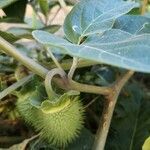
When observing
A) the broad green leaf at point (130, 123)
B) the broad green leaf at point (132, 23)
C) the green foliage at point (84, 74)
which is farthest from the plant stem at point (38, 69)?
the broad green leaf at point (130, 123)

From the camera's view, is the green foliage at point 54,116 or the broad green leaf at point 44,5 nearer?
the green foliage at point 54,116

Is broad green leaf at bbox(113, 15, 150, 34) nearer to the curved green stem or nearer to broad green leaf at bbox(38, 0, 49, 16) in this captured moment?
the curved green stem

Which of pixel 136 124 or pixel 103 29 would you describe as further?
pixel 136 124

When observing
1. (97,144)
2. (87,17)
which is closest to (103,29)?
(87,17)

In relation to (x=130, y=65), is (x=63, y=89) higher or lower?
lower

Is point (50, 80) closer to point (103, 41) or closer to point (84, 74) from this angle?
point (103, 41)

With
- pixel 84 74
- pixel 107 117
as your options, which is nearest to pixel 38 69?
pixel 107 117

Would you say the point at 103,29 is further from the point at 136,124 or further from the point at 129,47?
the point at 136,124

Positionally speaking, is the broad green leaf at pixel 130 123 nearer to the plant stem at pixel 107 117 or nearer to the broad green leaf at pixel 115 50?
the plant stem at pixel 107 117

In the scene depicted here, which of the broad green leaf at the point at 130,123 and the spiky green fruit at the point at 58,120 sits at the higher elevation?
the spiky green fruit at the point at 58,120
